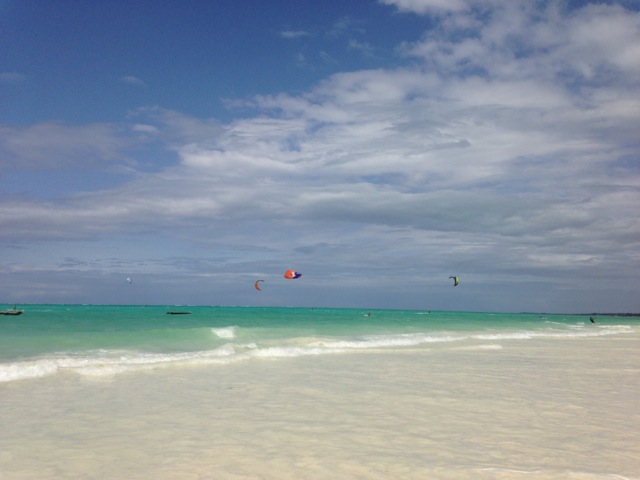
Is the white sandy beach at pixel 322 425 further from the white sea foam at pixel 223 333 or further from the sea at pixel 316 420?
the white sea foam at pixel 223 333

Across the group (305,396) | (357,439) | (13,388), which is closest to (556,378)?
(305,396)

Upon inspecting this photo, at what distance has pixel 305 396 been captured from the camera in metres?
11.1

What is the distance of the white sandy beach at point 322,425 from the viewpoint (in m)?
6.46

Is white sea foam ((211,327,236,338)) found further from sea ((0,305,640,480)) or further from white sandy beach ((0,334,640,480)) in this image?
white sandy beach ((0,334,640,480))

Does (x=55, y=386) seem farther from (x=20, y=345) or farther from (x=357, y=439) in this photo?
(x=20, y=345)

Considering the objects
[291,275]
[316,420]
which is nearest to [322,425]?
[316,420]

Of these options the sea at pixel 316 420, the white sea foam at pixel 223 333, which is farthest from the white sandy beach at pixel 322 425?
the white sea foam at pixel 223 333

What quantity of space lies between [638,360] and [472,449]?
650 inches

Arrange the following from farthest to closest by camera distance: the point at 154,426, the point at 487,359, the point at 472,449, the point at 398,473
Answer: the point at 487,359
the point at 154,426
the point at 472,449
the point at 398,473

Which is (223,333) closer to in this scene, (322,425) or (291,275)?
(291,275)

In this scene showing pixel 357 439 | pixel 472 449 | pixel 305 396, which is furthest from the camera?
pixel 305 396

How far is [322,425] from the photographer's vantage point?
28.2ft

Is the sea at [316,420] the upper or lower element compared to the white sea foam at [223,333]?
upper

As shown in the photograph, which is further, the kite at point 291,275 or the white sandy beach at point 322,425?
the kite at point 291,275
